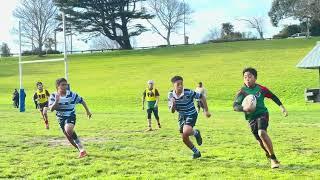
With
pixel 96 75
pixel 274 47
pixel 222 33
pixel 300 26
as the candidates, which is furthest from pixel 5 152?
pixel 222 33

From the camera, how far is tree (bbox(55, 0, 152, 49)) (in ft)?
271

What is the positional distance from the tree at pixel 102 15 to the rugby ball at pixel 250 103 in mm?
74542

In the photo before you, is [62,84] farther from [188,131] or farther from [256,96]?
[256,96]

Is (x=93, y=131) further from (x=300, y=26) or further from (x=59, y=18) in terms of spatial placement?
(x=300, y=26)

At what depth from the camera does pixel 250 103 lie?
31.6 ft

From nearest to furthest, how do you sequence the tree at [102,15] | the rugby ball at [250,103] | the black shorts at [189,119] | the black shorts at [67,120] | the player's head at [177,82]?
the rugby ball at [250,103]
the player's head at [177,82]
the black shorts at [189,119]
the black shorts at [67,120]
the tree at [102,15]

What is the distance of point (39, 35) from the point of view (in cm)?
8812

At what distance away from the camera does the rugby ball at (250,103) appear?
9623mm

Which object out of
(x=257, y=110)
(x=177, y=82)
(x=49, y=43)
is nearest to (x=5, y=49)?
(x=49, y=43)

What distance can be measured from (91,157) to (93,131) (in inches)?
264

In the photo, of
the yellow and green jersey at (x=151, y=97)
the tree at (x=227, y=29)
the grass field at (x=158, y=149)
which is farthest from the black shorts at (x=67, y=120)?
the tree at (x=227, y=29)

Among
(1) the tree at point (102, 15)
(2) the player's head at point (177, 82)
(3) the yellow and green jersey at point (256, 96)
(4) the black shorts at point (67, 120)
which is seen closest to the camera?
(3) the yellow and green jersey at point (256, 96)

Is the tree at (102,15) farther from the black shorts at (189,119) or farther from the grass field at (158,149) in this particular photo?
the black shorts at (189,119)

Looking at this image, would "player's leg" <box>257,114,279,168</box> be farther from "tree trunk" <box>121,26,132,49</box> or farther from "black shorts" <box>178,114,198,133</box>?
"tree trunk" <box>121,26,132,49</box>
